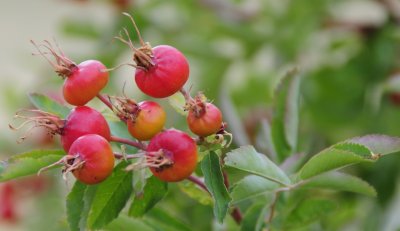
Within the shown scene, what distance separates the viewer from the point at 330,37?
143 cm

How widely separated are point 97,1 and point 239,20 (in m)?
0.34

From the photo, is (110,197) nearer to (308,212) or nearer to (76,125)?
(76,125)

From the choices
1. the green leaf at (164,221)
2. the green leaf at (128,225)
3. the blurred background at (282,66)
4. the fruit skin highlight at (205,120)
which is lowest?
the blurred background at (282,66)

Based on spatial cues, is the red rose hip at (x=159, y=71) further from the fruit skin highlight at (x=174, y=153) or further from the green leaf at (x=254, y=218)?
the green leaf at (x=254, y=218)

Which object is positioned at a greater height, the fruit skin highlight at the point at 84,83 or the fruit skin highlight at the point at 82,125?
the fruit skin highlight at the point at 84,83

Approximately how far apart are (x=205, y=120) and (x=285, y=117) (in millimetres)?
237

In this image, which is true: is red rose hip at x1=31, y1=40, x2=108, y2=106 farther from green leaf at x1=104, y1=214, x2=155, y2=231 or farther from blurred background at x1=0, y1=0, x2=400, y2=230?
blurred background at x1=0, y1=0, x2=400, y2=230

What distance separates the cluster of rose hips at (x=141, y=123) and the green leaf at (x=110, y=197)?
0.08 feet

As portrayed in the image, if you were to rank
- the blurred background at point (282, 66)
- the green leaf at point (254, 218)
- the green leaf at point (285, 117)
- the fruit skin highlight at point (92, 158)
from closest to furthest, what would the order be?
the fruit skin highlight at point (92, 158) → the green leaf at point (254, 218) → the green leaf at point (285, 117) → the blurred background at point (282, 66)

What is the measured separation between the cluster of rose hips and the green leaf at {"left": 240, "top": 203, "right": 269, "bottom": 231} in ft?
0.39

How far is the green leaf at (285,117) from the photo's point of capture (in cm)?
78

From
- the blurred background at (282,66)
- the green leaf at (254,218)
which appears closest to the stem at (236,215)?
the green leaf at (254,218)

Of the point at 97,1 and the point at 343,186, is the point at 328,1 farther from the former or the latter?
the point at 343,186

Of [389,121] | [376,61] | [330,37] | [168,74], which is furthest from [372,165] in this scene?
[168,74]
